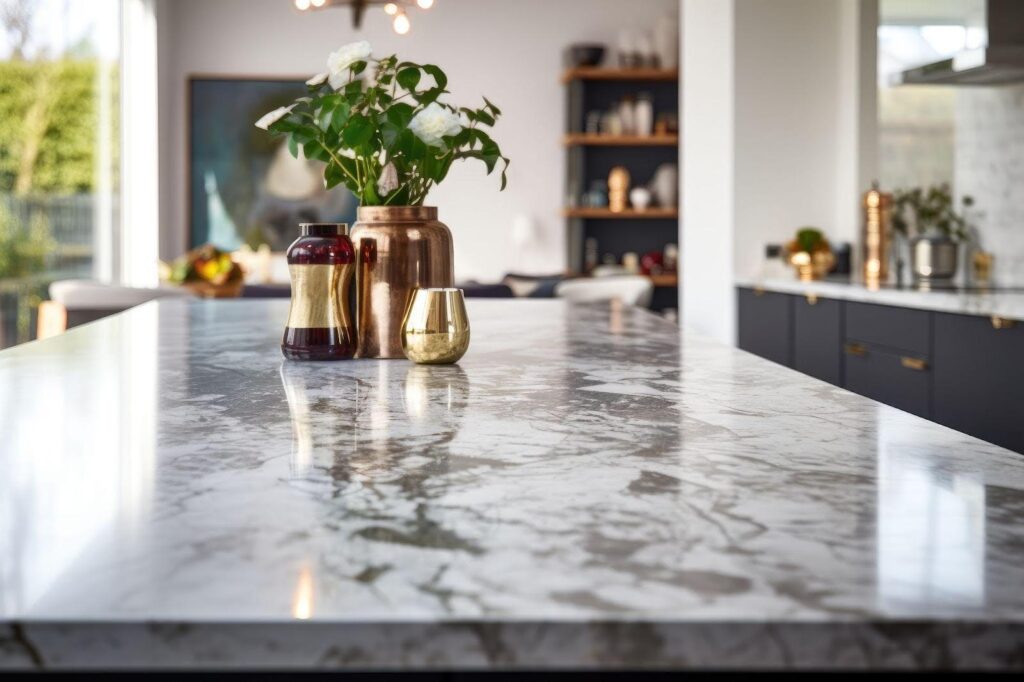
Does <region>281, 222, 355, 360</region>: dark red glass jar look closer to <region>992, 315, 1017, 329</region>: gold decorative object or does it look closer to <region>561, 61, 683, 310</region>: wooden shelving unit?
<region>992, 315, 1017, 329</region>: gold decorative object

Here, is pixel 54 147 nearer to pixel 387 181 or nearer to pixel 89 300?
pixel 89 300

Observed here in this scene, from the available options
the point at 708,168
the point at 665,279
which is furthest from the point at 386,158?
the point at 665,279

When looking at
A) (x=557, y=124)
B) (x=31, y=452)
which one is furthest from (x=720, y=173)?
(x=31, y=452)

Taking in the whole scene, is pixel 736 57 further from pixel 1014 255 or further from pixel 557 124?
pixel 557 124

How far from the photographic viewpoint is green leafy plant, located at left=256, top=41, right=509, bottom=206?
1716 mm

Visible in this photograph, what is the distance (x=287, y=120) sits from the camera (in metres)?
1.76

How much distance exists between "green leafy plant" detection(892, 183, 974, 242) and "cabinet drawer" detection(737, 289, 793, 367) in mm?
638

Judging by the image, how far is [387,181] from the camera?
73.2 inches


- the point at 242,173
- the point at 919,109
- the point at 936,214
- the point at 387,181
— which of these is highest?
the point at 919,109

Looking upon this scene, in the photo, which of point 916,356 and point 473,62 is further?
point 473,62

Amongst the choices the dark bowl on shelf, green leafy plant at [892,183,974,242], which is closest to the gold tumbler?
green leafy plant at [892,183,974,242]

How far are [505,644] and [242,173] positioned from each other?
27.0 ft

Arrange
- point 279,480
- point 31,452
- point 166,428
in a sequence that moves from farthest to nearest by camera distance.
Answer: point 166,428 < point 31,452 < point 279,480
